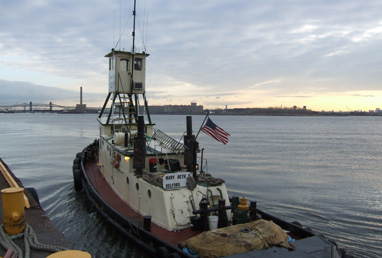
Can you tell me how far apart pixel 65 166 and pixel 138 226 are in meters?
22.0

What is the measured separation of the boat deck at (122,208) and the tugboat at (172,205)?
28mm

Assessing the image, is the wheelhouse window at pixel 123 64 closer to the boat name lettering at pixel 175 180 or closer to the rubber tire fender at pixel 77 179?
the rubber tire fender at pixel 77 179

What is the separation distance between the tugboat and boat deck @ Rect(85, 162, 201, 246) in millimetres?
28

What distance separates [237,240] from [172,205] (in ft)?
9.11

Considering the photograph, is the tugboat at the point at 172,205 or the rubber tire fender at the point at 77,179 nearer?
the tugboat at the point at 172,205

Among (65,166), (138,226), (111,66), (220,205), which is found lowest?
(65,166)

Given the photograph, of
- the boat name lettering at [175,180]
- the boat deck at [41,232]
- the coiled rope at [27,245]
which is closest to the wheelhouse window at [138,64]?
the boat name lettering at [175,180]

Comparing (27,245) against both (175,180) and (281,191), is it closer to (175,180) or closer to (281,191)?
(175,180)

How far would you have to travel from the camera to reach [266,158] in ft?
116

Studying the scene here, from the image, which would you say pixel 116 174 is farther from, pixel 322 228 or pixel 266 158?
pixel 266 158

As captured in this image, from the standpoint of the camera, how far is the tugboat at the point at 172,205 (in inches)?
309

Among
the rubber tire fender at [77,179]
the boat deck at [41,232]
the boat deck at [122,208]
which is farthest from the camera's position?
the rubber tire fender at [77,179]

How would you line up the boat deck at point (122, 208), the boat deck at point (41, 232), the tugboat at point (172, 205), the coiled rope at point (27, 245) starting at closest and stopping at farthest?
the coiled rope at point (27, 245), the boat deck at point (41, 232), the tugboat at point (172, 205), the boat deck at point (122, 208)

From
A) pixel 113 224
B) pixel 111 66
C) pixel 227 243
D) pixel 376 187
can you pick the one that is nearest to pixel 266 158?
pixel 376 187
